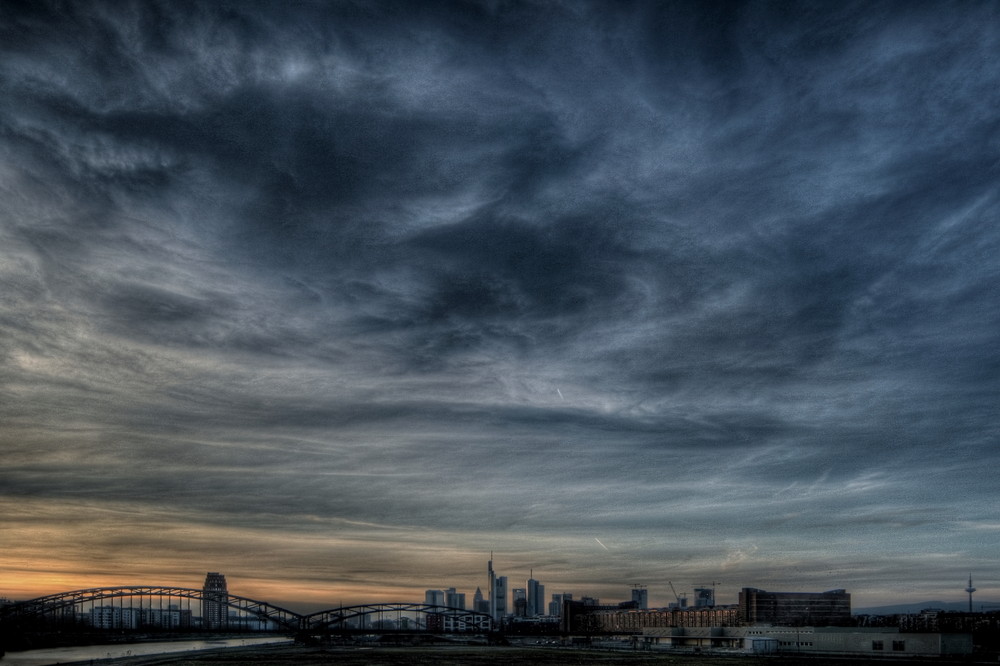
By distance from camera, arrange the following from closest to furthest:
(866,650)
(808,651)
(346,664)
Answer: (346,664) → (866,650) → (808,651)

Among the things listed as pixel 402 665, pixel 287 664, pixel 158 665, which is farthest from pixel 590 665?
pixel 158 665

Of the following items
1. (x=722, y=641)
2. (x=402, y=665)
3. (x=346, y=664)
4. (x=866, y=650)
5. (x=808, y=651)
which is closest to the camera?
(x=402, y=665)

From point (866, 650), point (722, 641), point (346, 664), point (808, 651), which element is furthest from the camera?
point (722, 641)

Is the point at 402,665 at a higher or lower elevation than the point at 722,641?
higher

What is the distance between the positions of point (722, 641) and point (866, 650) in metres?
60.6

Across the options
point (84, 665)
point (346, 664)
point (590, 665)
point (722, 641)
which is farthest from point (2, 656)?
point (722, 641)

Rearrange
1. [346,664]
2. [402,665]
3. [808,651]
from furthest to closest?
[808,651] < [346,664] < [402,665]

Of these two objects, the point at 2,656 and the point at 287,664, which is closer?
the point at 287,664

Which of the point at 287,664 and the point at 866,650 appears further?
the point at 866,650

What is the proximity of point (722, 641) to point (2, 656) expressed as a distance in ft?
521

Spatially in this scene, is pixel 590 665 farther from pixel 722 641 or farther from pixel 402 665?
pixel 722 641

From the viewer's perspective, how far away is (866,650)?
13475 cm

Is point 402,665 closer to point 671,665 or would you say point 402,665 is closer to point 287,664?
point 287,664

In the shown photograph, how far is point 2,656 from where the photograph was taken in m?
193
